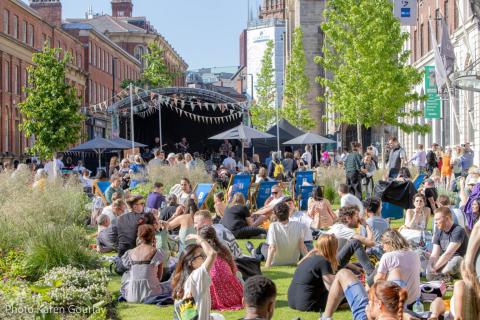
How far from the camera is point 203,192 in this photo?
1978 centimetres

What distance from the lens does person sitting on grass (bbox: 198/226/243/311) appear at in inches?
366

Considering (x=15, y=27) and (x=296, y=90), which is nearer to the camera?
(x=15, y=27)

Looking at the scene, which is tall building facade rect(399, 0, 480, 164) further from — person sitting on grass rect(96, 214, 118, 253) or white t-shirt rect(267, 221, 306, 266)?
person sitting on grass rect(96, 214, 118, 253)

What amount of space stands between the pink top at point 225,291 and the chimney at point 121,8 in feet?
341

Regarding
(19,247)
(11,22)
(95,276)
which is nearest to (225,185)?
(19,247)

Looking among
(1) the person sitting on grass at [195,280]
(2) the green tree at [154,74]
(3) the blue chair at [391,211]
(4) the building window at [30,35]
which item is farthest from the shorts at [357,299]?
(2) the green tree at [154,74]

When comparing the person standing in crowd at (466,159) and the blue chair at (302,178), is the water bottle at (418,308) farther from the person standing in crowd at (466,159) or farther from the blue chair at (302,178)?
the person standing in crowd at (466,159)

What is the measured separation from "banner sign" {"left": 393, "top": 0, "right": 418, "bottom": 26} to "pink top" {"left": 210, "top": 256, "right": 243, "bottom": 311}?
2731cm

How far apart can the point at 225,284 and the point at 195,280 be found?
1841 mm

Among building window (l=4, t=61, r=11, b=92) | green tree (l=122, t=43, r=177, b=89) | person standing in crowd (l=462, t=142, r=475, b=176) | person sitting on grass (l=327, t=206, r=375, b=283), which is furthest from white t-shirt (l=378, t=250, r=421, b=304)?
Answer: green tree (l=122, t=43, r=177, b=89)

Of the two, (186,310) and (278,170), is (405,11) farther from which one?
(186,310)

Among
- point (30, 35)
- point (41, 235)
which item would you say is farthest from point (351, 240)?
point (30, 35)

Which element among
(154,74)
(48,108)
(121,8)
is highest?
(121,8)

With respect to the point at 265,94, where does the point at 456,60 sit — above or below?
below
